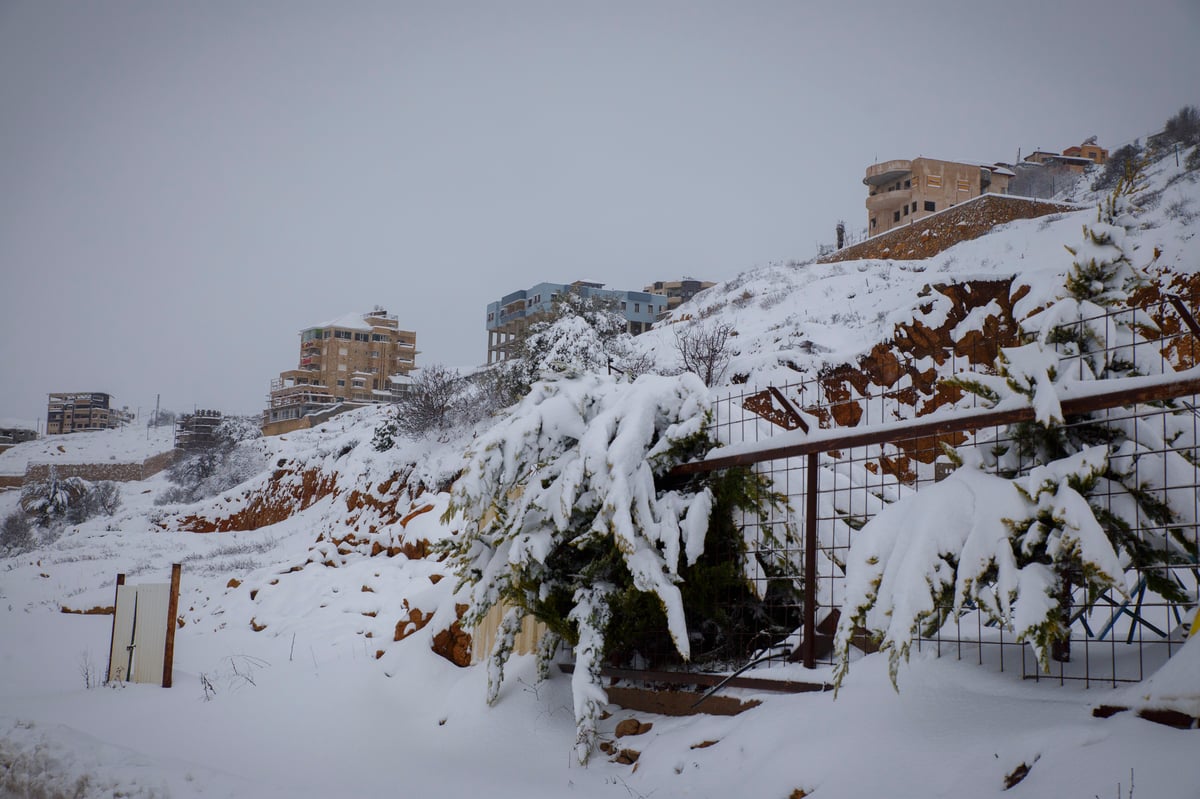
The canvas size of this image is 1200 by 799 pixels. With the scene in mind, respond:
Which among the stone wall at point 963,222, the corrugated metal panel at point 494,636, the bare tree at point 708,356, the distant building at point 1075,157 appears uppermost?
the distant building at point 1075,157

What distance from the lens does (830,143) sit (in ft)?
117

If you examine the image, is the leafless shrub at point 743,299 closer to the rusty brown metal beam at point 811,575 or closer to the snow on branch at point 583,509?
the snow on branch at point 583,509

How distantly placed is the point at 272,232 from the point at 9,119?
14.9 meters

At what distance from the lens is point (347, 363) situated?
5319 cm

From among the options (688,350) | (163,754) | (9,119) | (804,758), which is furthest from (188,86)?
(804,758)

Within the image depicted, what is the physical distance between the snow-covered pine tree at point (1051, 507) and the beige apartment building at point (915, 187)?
110 feet

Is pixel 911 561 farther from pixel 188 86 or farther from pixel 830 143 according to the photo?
pixel 830 143

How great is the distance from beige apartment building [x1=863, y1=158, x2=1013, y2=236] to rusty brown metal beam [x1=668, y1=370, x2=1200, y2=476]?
108 ft

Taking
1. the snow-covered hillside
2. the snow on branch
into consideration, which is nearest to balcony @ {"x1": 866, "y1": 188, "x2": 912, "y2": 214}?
the snow-covered hillside

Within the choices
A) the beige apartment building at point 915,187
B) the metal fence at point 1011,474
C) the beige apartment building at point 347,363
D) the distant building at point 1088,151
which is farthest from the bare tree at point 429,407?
the distant building at point 1088,151

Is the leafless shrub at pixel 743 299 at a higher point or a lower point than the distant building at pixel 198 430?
higher

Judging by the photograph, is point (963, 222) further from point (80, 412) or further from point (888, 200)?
point (80, 412)

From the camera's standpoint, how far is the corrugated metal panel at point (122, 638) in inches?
282

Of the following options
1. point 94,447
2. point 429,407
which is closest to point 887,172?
point 429,407
